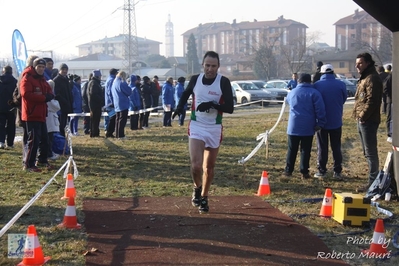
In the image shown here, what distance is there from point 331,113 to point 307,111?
0.52 m

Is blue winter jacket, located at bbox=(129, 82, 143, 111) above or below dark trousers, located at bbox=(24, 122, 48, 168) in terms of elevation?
above

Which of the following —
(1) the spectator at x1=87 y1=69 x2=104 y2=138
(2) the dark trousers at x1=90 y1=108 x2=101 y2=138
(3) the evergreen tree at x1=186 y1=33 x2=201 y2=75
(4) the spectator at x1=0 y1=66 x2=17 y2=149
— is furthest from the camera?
(3) the evergreen tree at x1=186 y1=33 x2=201 y2=75

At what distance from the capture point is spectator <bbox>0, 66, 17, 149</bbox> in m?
13.6

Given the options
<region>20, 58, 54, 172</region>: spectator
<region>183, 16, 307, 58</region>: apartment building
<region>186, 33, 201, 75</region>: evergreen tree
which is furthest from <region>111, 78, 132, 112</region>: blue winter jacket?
<region>183, 16, 307, 58</region>: apartment building

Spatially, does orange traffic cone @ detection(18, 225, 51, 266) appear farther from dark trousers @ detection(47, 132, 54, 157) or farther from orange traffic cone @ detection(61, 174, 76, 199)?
dark trousers @ detection(47, 132, 54, 157)

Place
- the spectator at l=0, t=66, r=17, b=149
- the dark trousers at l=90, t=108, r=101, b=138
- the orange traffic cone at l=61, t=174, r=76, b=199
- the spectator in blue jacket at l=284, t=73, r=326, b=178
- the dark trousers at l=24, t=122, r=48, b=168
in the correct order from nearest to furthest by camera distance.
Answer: the orange traffic cone at l=61, t=174, r=76, b=199 < the spectator in blue jacket at l=284, t=73, r=326, b=178 < the dark trousers at l=24, t=122, r=48, b=168 < the spectator at l=0, t=66, r=17, b=149 < the dark trousers at l=90, t=108, r=101, b=138

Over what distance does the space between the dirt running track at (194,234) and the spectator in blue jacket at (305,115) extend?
203 centimetres

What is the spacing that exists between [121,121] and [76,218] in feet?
30.6

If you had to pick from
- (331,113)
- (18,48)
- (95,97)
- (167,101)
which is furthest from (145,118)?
(331,113)

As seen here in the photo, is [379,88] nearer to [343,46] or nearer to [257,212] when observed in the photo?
[257,212]

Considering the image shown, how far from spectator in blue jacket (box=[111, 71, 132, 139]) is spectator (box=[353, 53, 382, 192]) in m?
8.41

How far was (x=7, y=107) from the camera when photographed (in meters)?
13.6

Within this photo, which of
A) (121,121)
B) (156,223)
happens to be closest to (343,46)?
(121,121)

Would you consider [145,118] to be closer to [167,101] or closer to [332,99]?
[167,101]
